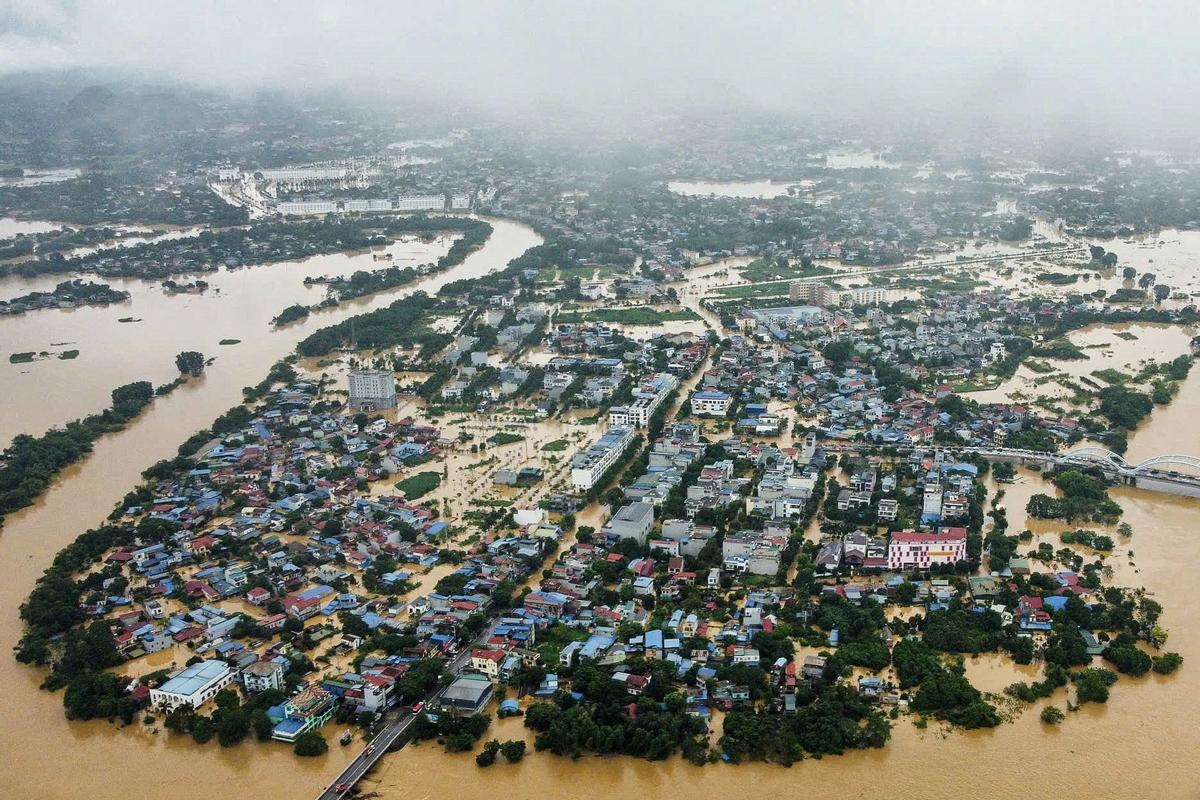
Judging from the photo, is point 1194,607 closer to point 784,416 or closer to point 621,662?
point 621,662

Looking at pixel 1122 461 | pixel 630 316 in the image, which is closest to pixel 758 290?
pixel 630 316

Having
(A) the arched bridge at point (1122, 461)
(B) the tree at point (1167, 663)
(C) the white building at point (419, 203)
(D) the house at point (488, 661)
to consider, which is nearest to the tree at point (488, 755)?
(D) the house at point (488, 661)

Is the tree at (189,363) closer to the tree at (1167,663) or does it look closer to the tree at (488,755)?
the tree at (488,755)

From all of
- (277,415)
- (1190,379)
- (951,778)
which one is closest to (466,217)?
(277,415)

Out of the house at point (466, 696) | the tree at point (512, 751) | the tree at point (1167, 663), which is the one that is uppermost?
the tree at point (1167, 663)

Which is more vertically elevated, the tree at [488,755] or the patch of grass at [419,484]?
the patch of grass at [419,484]

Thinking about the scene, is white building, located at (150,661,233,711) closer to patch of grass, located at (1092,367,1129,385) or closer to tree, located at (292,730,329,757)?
tree, located at (292,730,329,757)
